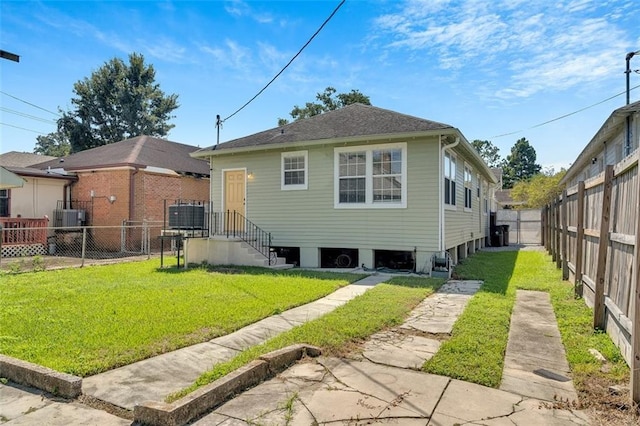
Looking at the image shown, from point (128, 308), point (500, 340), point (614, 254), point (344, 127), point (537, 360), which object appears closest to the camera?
point (537, 360)

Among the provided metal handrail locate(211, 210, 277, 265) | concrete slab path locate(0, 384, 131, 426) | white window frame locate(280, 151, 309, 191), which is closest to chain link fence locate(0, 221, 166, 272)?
metal handrail locate(211, 210, 277, 265)

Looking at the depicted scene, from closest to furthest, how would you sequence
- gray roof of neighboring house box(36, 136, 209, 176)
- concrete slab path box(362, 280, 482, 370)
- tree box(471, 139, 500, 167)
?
concrete slab path box(362, 280, 482, 370), gray roof of neighboring house box(36, 136, 209, 176), tree box(471, 139, 500, 167)

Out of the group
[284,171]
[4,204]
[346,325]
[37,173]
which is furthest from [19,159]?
[346,325]

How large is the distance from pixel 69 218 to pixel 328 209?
11872 mm

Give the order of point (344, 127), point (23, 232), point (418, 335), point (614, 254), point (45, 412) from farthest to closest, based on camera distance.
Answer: point (23, 232), point (344, 127), point (418, 335), point (614, 254), point (45, 412)

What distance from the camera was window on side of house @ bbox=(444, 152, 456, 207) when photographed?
1069cm

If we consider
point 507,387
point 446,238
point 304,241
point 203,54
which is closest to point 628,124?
point 446,238

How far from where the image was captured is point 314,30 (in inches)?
340

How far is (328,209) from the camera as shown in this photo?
36.6 ft

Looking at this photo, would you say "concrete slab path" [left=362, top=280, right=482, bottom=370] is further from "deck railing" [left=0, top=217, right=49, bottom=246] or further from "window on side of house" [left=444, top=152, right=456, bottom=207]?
"deck railing" [left=0, top=217, right=49, bottom=246]

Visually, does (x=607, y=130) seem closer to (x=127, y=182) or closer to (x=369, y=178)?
(x=369, y=178)

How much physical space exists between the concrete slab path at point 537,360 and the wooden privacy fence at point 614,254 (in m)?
0.52

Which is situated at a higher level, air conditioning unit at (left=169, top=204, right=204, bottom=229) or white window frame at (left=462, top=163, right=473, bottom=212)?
white window frame at (left=462, top=163, right=473, bottom=212)

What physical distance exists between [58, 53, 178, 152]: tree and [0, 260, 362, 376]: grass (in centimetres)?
2793
